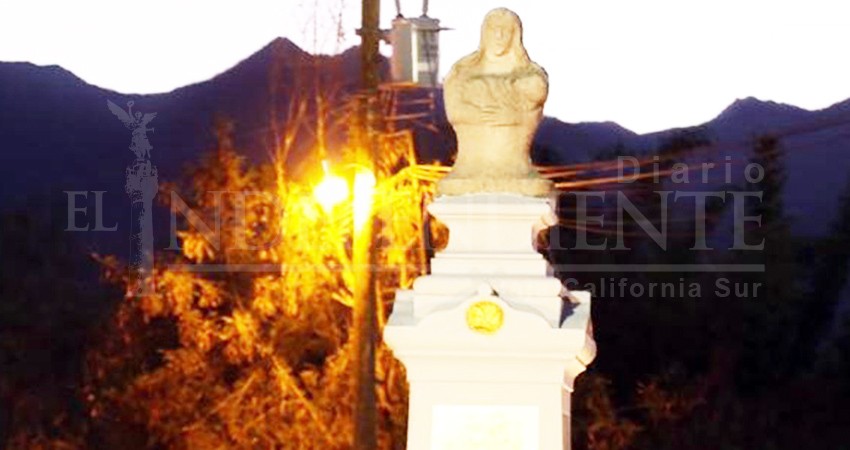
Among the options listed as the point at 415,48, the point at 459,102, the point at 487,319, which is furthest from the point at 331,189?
the point at 487,319

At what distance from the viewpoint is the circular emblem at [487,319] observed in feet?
42.7

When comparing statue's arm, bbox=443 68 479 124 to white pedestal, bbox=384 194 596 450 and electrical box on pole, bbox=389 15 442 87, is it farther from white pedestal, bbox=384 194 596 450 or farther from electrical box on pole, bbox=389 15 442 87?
electrical box on pole, bbox=389 15 442 87

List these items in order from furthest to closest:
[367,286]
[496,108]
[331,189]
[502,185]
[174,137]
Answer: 1. [174,137]
2. [331,189]
3. [367,286]
4. [496,108]
5. [502,185]

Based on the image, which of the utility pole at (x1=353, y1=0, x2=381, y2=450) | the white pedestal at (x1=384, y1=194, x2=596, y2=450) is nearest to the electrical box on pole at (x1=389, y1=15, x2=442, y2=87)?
the utility pole at (x1=353, y1=0, x2=381, y2=450)

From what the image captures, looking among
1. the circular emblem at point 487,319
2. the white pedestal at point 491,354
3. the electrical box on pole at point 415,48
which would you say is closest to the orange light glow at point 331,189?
the electrical box on pole at point 415,48

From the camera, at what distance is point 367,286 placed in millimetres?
19594

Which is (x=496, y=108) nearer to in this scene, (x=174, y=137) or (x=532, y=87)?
(x=532, y=87)

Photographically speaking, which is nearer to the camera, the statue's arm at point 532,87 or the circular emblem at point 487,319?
the circular emblem at point 487,319

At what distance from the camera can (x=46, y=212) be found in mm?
38281

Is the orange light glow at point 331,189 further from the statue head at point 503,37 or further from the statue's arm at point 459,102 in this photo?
the statue head at point 503,37

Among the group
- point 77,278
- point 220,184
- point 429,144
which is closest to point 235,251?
point 220,184

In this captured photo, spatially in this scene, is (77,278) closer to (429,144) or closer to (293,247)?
(429,144)

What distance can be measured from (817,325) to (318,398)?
16673 millimetres

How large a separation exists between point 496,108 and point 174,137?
2400 cm
